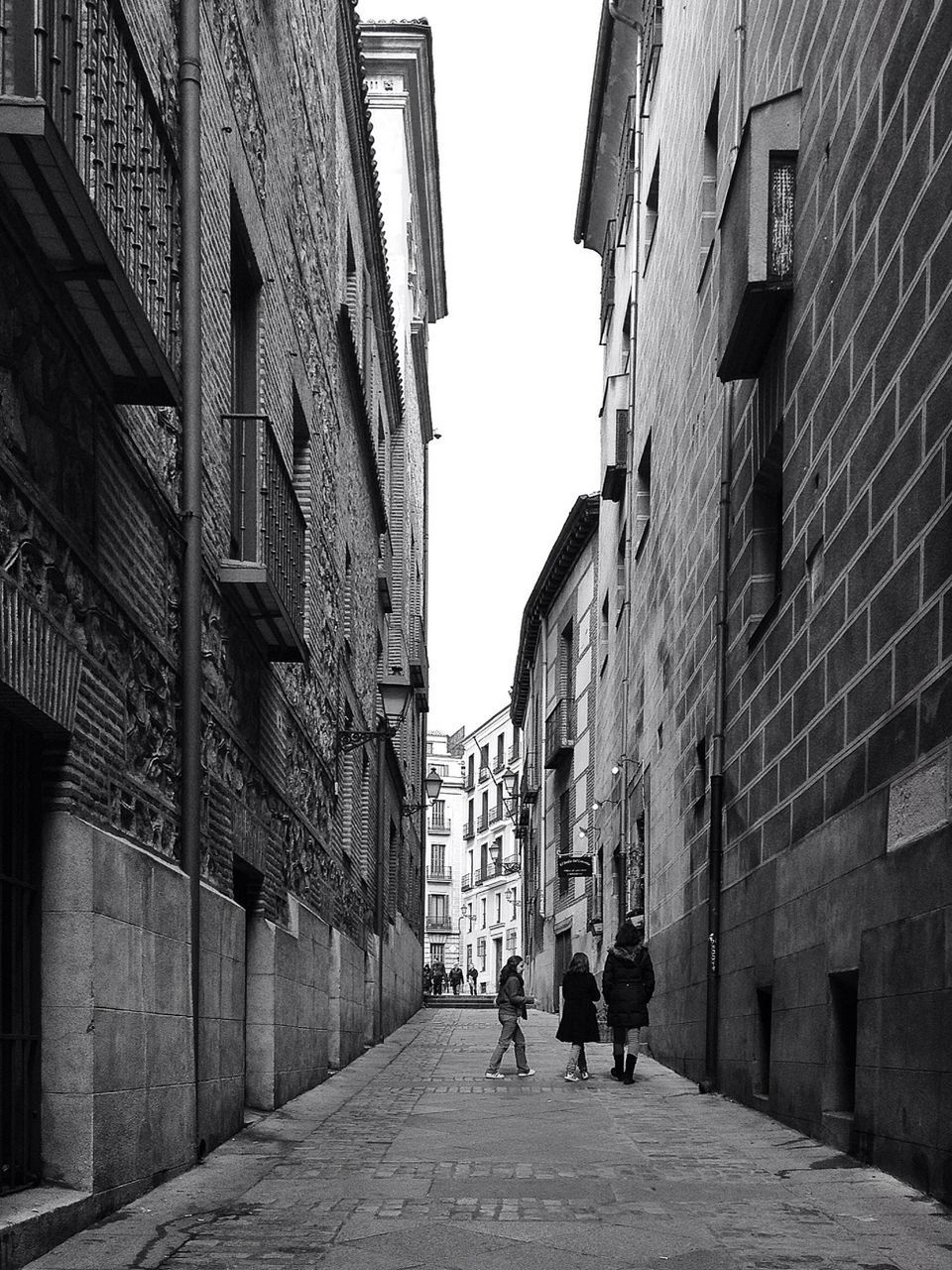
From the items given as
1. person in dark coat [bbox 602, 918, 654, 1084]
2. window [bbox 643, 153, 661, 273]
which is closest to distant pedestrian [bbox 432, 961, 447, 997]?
window [bbox 643, 153, 661, 273]

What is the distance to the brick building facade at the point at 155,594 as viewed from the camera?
19.4 feet

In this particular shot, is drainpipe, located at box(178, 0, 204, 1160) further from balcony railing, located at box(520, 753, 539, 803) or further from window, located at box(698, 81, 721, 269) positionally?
balcony railing, located at box(520, 753, 539, 803)

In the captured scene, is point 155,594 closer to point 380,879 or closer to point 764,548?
point 764,548

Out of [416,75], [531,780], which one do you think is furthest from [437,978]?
[416,75]

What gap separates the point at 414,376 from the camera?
126ft

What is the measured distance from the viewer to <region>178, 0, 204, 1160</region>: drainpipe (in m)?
8.34

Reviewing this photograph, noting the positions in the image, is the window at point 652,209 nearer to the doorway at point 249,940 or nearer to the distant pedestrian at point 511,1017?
the distant pedestrian at point 511,1017

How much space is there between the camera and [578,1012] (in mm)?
15766

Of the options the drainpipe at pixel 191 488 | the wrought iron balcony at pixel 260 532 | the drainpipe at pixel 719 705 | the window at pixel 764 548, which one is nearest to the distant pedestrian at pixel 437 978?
the drainpipe at pixel 719 705

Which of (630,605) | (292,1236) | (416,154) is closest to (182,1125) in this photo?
(292,1236)

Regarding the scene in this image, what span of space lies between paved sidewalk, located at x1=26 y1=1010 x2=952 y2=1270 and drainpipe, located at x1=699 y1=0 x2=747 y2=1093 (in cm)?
138

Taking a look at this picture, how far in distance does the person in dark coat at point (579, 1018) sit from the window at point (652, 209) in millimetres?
10753

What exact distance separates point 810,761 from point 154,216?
16.6 feet

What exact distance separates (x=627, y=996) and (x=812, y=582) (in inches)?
250
